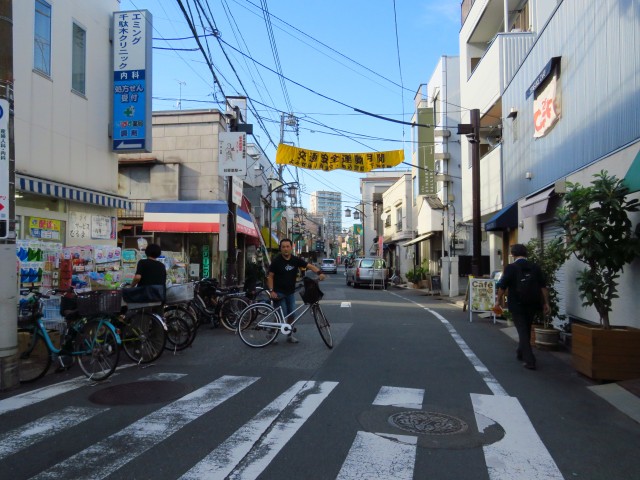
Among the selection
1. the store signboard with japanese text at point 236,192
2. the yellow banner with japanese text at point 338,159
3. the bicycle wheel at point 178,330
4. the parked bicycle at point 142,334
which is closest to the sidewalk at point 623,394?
the parked bicycle at point 142,334

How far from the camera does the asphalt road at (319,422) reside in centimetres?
396

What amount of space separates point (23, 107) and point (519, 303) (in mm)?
9889

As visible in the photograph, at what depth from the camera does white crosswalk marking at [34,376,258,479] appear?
3.86m

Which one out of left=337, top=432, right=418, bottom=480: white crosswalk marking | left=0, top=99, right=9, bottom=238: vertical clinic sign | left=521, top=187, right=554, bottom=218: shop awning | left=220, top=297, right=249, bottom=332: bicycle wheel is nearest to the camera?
left=337, top=432, right=418, bottom=480: white crosswalk marking

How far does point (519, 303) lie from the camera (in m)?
7.84

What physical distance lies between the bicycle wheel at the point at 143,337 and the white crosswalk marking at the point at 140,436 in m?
1.78

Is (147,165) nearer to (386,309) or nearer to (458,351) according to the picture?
(386,309)

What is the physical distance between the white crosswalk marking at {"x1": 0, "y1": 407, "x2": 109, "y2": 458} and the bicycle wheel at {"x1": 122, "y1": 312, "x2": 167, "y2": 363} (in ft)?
7.33

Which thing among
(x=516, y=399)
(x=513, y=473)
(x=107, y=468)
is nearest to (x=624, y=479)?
(x=513, y=473)

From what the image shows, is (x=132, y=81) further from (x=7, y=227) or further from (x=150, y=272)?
(x=7, y=227)

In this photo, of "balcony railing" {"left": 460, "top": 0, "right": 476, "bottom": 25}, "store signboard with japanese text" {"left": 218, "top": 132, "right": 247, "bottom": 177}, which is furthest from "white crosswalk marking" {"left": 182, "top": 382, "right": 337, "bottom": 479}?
"balcony railing" {"left": 460, "top": 0, "right": 476, "bottom": 25}

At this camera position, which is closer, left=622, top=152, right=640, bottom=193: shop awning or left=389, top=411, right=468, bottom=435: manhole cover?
left=389, top=411, right=468, bottom=435: manhole cover

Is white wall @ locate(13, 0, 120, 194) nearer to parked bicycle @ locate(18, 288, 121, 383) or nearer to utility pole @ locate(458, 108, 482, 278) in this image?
parked bicycle @ locate(18, 288, 121, 383)

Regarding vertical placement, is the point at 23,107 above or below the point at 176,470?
above
